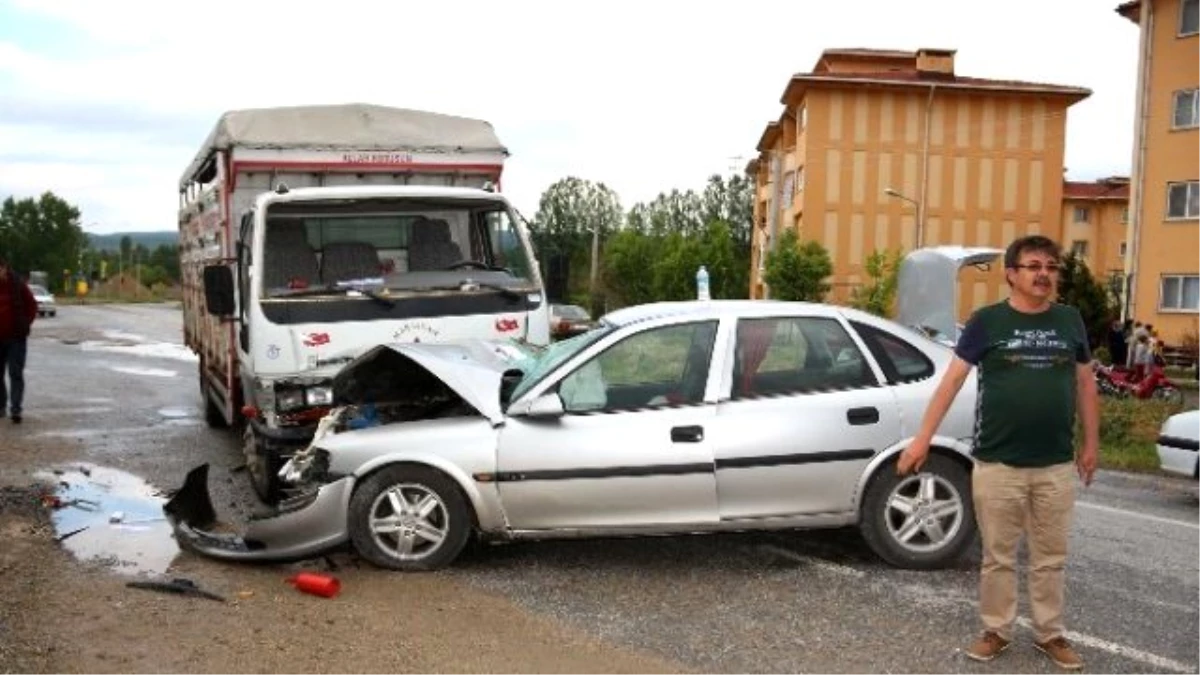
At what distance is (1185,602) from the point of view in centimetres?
581

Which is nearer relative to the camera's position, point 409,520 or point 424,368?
point 409,520

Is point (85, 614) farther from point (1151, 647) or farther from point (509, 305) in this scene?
point (1151, 647)

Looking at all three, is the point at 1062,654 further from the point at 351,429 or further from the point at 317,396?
the point at 317,396

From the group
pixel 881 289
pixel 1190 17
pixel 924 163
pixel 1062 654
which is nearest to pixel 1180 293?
pixel 1190 17

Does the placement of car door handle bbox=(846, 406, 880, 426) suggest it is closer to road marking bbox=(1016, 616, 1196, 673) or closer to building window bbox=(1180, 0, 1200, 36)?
road marking bbox=(1016, 616, 1196, 673)

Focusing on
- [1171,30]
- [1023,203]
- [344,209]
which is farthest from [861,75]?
[344,209]

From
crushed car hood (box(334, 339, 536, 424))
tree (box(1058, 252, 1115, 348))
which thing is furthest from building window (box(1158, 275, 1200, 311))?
crushed car hood (box(334, 339, 536, 424))

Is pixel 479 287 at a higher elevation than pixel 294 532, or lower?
higher

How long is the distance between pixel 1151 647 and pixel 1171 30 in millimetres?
32159

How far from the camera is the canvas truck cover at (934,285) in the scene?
8695 mm

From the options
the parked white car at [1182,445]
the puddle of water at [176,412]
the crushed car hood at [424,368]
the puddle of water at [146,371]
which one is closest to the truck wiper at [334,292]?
the crushed car hood at [424,368]

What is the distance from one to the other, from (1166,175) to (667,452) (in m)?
31.0

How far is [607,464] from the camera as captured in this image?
5.98 m

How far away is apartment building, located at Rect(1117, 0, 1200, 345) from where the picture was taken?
3167cm
